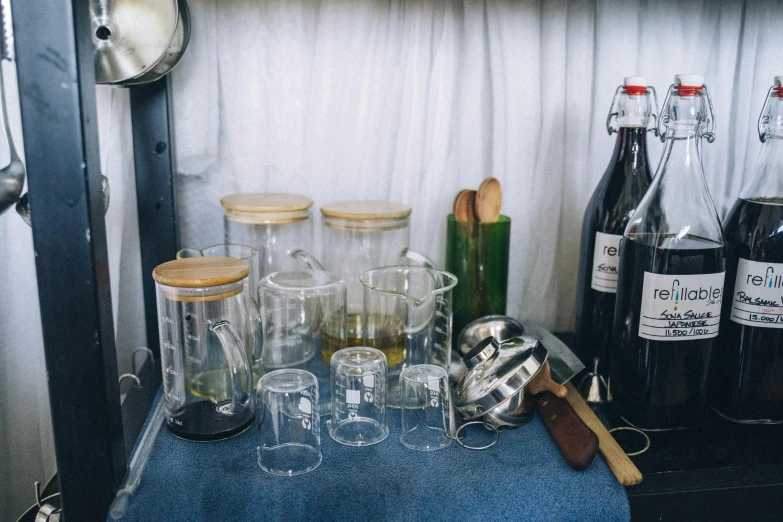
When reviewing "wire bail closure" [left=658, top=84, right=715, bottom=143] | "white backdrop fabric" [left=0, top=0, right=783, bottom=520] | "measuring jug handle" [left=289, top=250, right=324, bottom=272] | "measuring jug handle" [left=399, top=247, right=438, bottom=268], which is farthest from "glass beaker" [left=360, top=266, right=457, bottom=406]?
"wire bail closure" [left=658, top=84, right=715, bottom=143]

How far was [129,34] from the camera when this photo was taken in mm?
817

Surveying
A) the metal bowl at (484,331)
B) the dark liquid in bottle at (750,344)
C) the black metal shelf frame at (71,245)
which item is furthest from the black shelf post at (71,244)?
the dark liquid in bottle at (750,344)

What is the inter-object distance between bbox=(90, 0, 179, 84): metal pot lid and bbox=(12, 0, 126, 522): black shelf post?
10.6 inches

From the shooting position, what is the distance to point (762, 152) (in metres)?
0.85

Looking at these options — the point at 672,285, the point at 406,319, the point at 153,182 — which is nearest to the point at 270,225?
the point at 153,182

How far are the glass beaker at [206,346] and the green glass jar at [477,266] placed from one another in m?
0.36

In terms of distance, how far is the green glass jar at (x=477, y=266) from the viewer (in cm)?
99

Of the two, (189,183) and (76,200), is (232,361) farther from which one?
(189,183)

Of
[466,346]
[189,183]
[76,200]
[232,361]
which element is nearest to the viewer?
[76,200]

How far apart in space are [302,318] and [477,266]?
0.30m

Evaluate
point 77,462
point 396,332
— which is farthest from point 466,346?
point 77,462

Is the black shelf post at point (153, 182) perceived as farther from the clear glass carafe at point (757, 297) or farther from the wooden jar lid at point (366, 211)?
the clear glass carafe at point (757, 297)

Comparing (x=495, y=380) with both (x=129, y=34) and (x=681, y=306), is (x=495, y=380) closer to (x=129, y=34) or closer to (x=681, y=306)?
(x=681, y=306)

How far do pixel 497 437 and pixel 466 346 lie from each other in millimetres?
208
